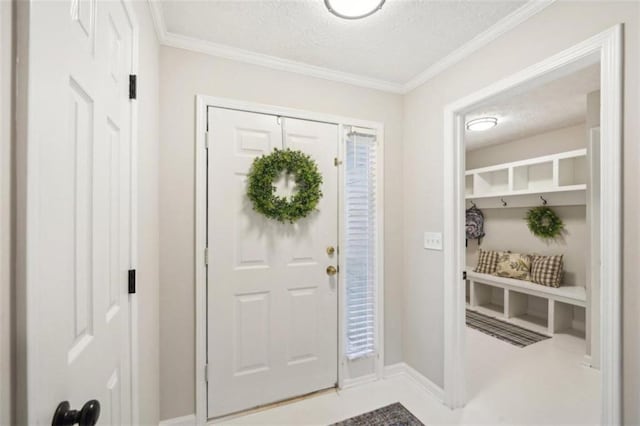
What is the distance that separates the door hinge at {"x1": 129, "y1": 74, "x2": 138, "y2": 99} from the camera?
1188 millimetres

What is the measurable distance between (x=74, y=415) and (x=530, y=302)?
490 cm

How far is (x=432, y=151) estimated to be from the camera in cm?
224

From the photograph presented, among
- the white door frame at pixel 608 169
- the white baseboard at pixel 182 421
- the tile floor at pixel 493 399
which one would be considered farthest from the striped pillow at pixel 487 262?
the white baseboard at pixel 182 421

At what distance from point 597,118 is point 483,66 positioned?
1471mm

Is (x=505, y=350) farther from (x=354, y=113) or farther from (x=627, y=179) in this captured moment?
(x=354, y=113)

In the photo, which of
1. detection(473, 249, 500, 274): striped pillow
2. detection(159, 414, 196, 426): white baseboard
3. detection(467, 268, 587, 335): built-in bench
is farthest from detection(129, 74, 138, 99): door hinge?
detection(473, 249, 500, 274): striped pillow

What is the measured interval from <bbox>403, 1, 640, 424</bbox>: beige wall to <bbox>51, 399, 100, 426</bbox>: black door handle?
6.19 feet

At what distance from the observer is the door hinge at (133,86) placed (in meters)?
1.19

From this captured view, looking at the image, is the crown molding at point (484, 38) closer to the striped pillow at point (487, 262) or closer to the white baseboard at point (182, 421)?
the white baseboard at point (182, 421)

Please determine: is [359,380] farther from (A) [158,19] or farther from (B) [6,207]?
(A) [158,19]

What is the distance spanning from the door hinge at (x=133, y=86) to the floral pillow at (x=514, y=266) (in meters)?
4.48

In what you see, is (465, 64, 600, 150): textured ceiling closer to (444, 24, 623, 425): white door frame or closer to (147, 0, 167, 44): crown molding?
(444, 24, 623, 425): white door frame

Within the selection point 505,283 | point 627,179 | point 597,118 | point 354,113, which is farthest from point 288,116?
point 505,283

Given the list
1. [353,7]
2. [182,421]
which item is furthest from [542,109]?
[182,421]
